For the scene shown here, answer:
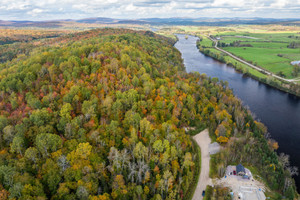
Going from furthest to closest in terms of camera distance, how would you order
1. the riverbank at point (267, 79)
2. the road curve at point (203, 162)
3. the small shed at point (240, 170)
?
1. the riverbank at point (267, 79)
2. the small shed at point (240, 170)
3. the road curve at point (203, 162)

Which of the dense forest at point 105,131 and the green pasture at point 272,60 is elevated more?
the green pasture at point 272,60

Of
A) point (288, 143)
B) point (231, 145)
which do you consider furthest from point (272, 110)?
point (231, 145)

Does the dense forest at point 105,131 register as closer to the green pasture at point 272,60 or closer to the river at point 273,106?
the river at point 273,106

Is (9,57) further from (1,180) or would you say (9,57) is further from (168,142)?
(168,142)

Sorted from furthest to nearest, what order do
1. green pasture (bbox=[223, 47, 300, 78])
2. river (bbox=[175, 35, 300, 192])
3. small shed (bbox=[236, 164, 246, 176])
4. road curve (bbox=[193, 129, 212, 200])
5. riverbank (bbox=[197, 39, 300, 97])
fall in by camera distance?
green pasture (bbox=[223, 47, 300, 78]) → riverbank (bbox=[197, 39, 300, 97]) → river (bbox=[175, 35, 300, 192]) → small shed (bbox=[236, 164, 246, 176]) → road curve (bbox=[193, 129, 212, 200])

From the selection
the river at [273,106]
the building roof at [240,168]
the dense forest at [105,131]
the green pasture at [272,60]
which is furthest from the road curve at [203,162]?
the green pasture at [272,60]

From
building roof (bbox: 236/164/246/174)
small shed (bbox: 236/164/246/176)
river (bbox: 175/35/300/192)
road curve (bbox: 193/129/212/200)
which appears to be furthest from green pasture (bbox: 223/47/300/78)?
small shed (bbox: 236/164/246/176)

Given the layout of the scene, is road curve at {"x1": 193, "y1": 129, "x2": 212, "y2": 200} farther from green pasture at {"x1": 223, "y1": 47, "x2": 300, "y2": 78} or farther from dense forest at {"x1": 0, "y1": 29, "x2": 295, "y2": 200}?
green pasture at {"x1": 223, "y1": 47, "x2": 300, "y2": 78}

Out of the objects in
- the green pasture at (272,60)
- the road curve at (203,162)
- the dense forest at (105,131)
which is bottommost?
the road curve at (203,162)
